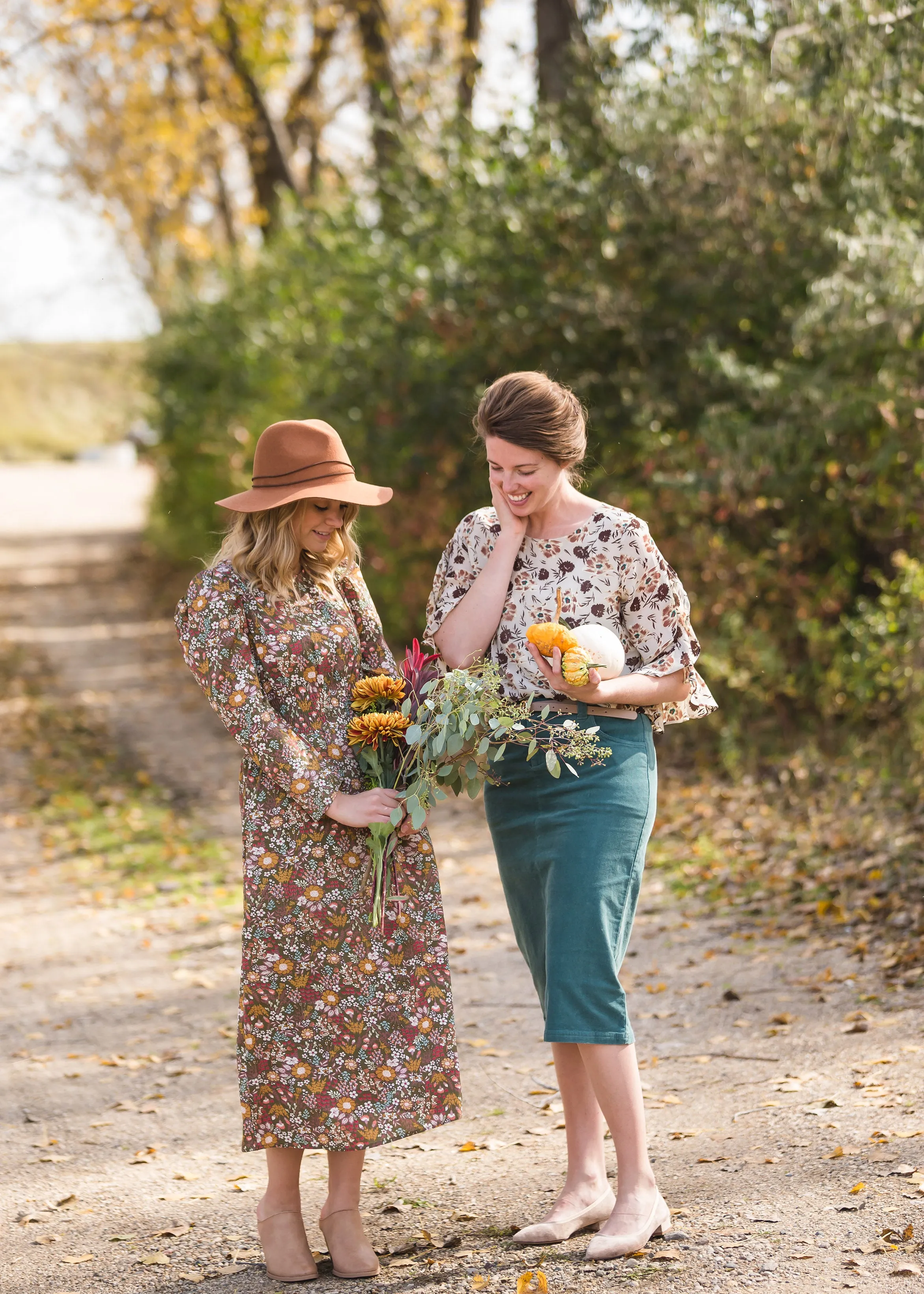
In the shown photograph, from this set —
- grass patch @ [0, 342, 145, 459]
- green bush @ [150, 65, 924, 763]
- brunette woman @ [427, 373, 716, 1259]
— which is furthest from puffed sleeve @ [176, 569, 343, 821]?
grass patch @ [0, 342, 145, 459]

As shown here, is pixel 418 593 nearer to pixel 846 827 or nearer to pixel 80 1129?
pixel 846 827

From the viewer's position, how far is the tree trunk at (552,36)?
9711mm

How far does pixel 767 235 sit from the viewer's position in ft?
27.0

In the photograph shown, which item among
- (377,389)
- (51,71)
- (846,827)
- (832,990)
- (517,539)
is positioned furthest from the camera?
(51,71)

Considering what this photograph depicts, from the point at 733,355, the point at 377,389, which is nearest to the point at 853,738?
the point at 733,355

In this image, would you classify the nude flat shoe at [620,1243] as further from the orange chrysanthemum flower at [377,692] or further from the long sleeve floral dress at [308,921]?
the orange chrysanthemum flower at [377,692]

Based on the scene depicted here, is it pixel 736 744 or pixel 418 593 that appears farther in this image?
pixel 418 593

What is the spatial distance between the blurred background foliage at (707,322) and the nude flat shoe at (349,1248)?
4.45 m

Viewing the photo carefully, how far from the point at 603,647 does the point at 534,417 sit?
0.56m

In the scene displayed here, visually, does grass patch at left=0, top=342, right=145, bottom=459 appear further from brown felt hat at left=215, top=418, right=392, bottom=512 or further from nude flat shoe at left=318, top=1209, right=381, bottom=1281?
nude flat shoe at left=318, top=1209, right=381, bottom=1281

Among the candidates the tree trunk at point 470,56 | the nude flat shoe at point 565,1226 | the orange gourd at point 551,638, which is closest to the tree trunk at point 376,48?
the tree trunk at point 470,56

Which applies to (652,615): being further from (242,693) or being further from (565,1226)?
(565,1226)

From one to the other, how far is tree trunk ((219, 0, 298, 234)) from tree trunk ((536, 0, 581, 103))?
6072 millimetres

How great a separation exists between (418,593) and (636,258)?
3.27 meters
